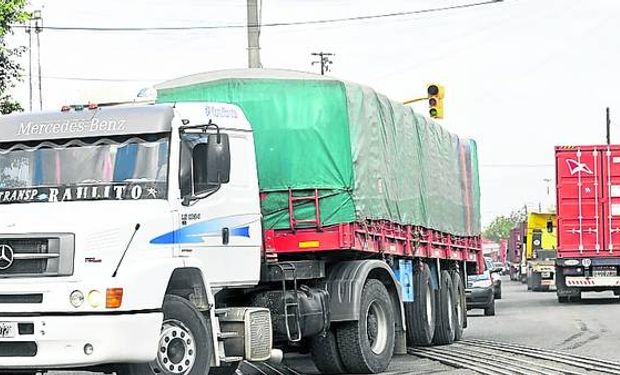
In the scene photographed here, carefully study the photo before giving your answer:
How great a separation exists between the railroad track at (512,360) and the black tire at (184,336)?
4211 mm

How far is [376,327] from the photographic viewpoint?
1534 cm

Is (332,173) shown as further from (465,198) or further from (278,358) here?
(465,198)

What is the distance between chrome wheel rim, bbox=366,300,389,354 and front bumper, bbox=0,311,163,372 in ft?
17.1

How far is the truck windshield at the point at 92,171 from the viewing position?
11242 mm

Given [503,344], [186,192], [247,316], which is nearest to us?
[186,192]

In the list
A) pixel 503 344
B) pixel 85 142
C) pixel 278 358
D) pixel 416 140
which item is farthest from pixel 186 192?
pixel 503 344

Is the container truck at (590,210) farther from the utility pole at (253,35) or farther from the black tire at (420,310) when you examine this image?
the black tire at (420,310)

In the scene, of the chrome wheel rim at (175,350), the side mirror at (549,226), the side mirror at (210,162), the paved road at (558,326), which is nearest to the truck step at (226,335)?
the chrome wheel rim at (175,350)

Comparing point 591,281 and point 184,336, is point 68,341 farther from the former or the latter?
point 591,281

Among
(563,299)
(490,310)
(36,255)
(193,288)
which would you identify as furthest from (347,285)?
(563,299)

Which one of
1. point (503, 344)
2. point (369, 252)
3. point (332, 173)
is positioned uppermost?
point (332, 173)

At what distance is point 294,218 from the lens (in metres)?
14.1

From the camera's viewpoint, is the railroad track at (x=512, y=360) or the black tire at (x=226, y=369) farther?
the railroad track at (x=512, y=360)

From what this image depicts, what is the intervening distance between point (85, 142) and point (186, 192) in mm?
1040
